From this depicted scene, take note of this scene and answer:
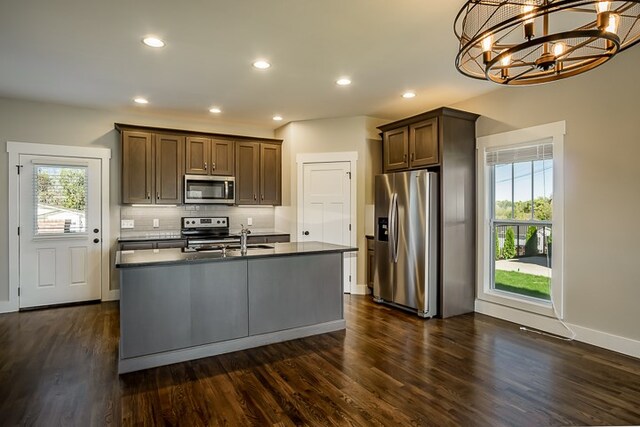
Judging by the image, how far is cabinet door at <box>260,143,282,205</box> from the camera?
19.0 ft

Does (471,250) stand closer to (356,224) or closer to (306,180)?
(356,224)

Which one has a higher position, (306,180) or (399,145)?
(399,145)

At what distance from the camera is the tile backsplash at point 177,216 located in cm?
525

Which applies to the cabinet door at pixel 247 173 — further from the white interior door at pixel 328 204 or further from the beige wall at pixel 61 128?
the beige wall at pixel 61 128

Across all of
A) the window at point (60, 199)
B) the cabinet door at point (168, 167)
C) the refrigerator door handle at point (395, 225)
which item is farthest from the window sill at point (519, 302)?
the window at point (60, 199)

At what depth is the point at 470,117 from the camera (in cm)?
443

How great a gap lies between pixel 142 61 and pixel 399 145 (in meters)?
3.14

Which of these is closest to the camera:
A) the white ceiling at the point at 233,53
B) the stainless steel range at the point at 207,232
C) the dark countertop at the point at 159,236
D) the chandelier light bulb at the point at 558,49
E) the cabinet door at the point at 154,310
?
the chandelier light bulb at the point at 558,49

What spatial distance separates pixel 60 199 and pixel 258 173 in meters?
2.73

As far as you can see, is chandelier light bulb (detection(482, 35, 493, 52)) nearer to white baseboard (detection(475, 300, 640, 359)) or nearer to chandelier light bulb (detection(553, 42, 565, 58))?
chandelier light bulb (detection(553, 42, 565, 58))

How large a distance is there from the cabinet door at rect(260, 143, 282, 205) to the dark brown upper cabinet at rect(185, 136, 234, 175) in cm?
51

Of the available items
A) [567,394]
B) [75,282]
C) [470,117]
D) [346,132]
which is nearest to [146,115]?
[75,282]

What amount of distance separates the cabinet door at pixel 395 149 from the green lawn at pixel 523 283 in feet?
6.00

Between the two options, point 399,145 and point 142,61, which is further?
point 399,145
